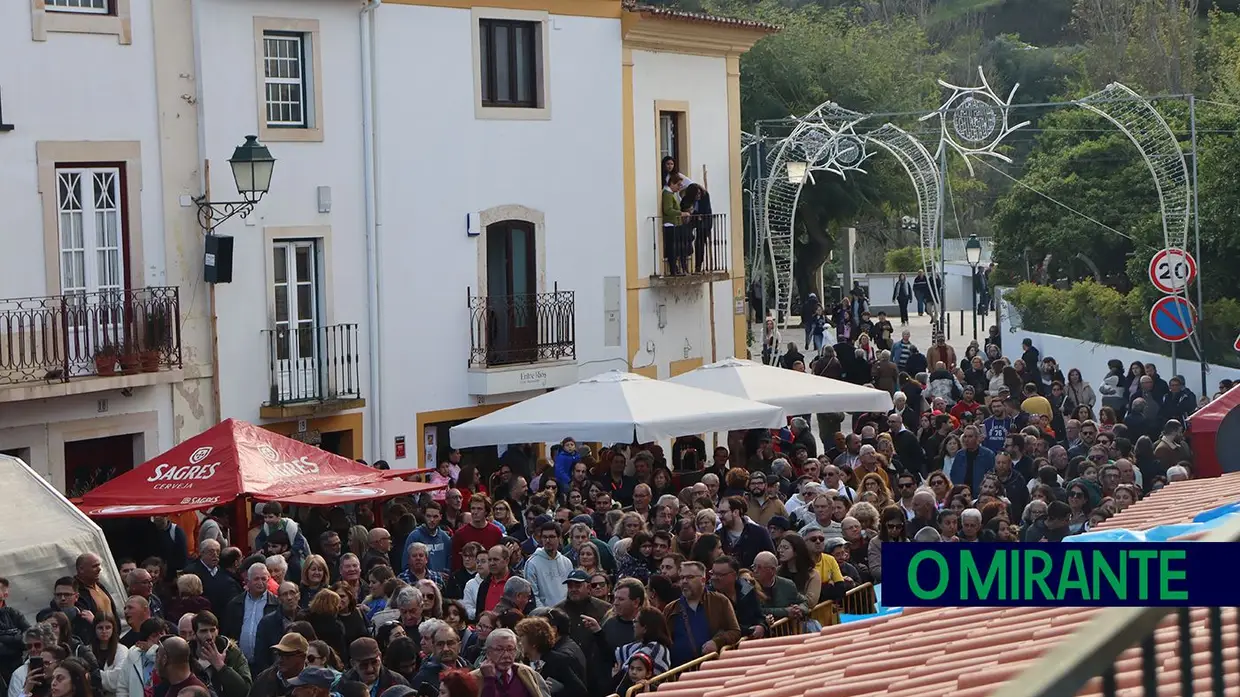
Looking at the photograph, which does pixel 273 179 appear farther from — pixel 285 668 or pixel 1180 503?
pixel 1180 503

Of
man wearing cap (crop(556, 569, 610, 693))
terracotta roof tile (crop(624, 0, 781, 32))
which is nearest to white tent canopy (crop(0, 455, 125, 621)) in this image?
man wearing cap (crop(556, 569, 610, 693))

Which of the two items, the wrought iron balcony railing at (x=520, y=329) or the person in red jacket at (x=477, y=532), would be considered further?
the wrought iron balcony railing at (x=520, y=329)

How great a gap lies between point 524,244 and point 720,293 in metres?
4.85

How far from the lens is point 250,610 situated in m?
11.8

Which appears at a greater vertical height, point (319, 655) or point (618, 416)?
point (618, 416)

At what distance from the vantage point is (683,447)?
21047 millimetres

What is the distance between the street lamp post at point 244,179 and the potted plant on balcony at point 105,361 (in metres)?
1.96

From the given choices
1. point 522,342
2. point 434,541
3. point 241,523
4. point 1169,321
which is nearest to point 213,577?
point 241,523

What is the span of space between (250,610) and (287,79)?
1108cm

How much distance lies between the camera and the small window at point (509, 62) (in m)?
24.0

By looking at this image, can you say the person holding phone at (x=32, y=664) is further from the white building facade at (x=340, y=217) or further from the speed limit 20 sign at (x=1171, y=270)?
the speed limit 20 sign at (x=1171, y=270)

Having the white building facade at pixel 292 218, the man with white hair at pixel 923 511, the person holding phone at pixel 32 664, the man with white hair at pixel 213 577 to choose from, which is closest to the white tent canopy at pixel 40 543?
the man with white hair at pixel 213 577

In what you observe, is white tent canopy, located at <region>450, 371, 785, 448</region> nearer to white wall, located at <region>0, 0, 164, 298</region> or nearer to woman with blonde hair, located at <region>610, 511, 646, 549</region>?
woman with blonde hair, located at <region>610, 511, 646, 549</region>

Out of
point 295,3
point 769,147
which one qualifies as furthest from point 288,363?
point 769,147
